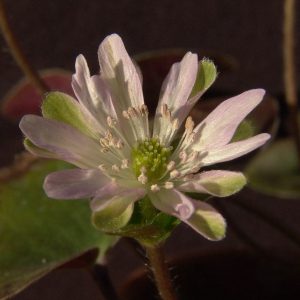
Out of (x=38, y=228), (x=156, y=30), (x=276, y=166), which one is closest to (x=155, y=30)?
(x=156, y=30)

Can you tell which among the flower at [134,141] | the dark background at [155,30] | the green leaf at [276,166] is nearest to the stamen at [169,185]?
the flower at [134,141]

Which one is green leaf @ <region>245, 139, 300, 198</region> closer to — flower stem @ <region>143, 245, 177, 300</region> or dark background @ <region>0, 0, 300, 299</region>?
dark background @ <region>0, 0, 300, 299</region>

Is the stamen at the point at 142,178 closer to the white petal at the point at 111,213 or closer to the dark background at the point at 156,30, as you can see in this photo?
the white petal at the point at 111,213

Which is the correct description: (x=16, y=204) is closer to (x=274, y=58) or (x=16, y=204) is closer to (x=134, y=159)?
(x=134, y=159)

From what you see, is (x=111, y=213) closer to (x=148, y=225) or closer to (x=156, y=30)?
(x=148, y=225)

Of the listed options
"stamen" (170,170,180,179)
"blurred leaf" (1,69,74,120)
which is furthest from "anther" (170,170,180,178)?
"blurred leaf" (1,69,74,120)
